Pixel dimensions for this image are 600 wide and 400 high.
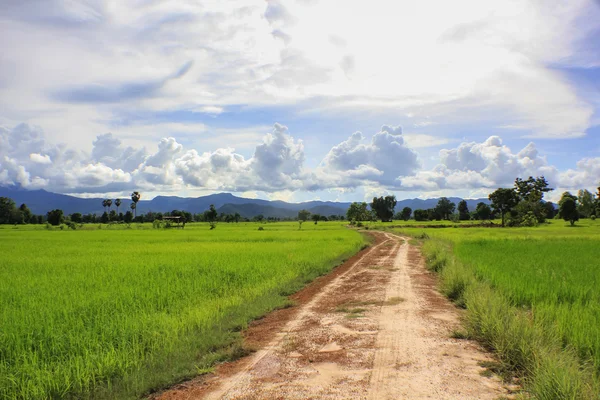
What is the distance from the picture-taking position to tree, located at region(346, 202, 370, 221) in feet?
394

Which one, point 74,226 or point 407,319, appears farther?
point 74,226

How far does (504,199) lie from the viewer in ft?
278

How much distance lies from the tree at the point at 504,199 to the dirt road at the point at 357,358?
8393 cm

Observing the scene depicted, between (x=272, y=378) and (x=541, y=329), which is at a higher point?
(x=541, y=329)

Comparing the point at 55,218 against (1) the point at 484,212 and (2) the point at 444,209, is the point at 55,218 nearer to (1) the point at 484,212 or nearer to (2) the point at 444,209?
(2) the point at 444,209

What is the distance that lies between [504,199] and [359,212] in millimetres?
45742

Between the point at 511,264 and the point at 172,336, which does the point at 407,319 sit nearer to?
the point at 172,336

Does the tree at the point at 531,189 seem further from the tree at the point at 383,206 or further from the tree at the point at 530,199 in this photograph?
the tree at the point at 383,206

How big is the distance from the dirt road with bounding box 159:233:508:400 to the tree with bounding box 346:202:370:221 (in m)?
109

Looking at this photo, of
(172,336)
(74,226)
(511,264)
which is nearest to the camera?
Answer: (172,336)

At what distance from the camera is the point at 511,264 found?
15.3 m

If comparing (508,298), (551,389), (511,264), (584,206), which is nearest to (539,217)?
(584,206)

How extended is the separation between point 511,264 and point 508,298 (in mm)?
6216

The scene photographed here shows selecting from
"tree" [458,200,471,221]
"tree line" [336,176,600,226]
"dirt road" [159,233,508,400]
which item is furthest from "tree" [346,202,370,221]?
"dirt road" [159,233,508,400]
